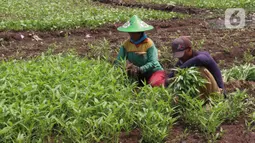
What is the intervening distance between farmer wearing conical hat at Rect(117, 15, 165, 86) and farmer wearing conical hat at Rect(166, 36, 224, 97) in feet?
2.55

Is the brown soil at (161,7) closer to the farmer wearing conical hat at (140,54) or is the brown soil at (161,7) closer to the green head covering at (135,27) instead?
the farmer wearing conical hat at (140,54)

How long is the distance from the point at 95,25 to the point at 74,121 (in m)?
7.72

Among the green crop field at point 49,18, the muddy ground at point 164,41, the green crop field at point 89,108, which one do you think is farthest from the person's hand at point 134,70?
the green crop field at point 49,18

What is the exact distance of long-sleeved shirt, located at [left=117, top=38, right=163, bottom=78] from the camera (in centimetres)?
523

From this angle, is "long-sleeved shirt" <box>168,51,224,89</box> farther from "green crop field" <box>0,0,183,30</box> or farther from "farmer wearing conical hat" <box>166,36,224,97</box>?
"green crop field" <box>0,0,183,30</box>

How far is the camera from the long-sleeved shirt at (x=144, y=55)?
523cm

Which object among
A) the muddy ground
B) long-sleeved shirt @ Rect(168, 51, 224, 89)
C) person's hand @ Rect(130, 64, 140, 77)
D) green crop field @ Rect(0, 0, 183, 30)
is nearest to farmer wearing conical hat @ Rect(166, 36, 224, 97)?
long-sleeved shirt @ Rect(168, 51, 224, 89)

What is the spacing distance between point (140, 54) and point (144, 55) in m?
0.06

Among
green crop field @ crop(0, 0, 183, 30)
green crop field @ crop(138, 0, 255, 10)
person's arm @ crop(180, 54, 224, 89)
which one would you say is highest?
person's arm @ crop(180, 54, 224, 89)

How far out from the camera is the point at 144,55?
5.29 metres

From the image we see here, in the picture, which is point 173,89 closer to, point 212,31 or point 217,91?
point 217,91

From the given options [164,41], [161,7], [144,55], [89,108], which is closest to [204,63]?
[144,55]

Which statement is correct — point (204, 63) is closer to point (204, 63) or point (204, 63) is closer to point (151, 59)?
point (204, 63)

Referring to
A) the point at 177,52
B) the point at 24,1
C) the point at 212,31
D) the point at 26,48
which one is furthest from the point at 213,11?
the point at 177,52
